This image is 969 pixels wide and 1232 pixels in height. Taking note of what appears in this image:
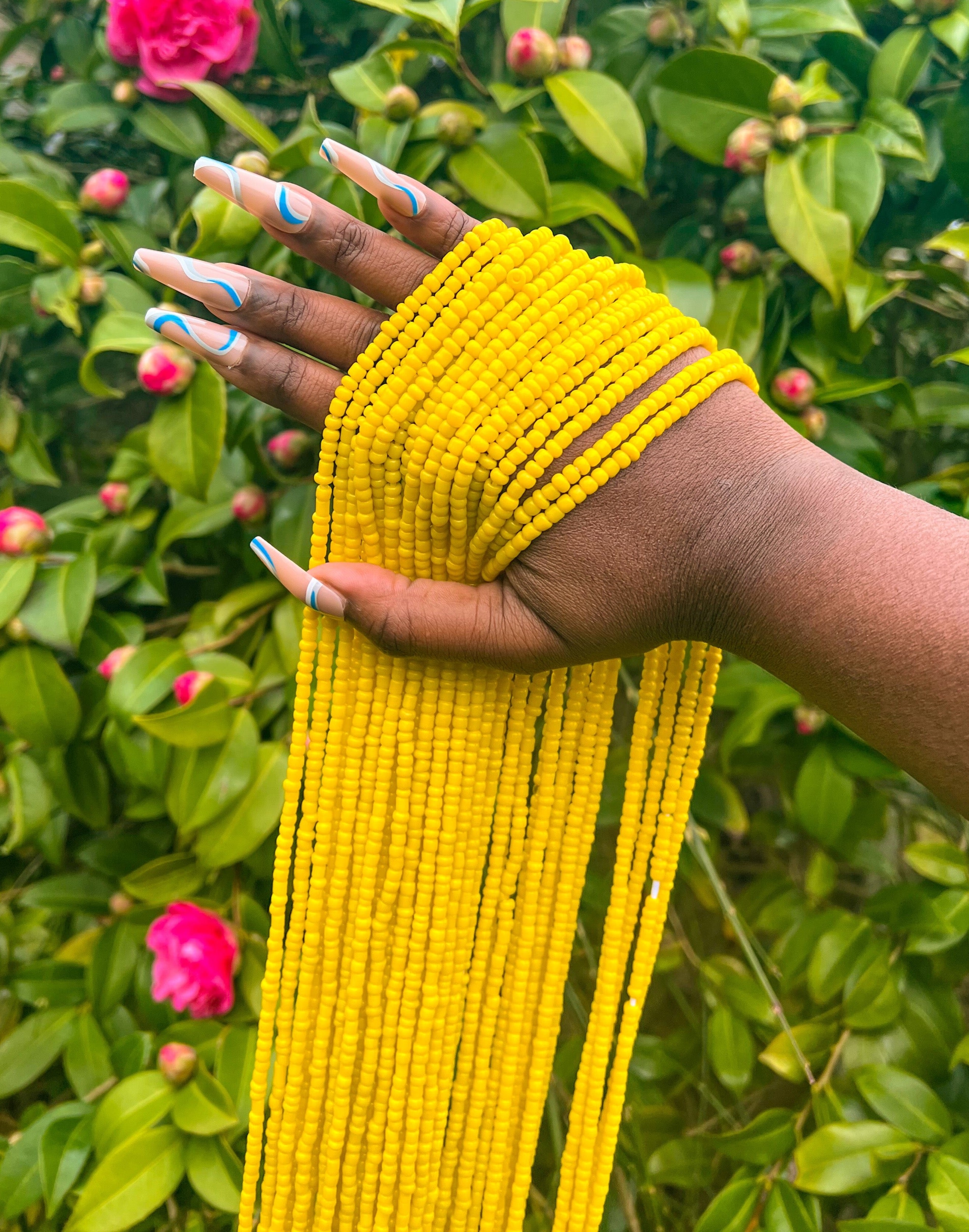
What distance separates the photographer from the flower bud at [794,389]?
816mm

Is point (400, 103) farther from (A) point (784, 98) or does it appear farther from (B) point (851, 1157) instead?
(B) point (851, 1157)

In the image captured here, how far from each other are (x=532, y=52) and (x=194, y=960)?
0.96 meters

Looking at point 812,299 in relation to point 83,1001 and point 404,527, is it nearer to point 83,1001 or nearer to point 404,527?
point 404,527

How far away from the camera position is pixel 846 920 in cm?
90

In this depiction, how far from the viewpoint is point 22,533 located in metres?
0.86

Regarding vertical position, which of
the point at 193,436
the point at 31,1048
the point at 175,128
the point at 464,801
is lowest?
the point at 31,1048

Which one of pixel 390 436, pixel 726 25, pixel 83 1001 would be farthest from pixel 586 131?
pixel 83 1001

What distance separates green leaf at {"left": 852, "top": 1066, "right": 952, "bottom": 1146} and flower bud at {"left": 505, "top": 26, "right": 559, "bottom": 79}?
3.50 ft

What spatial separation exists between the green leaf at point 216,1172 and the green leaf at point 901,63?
124cm

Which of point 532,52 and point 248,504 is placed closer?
point 532,52

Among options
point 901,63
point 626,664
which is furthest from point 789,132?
point 626,664

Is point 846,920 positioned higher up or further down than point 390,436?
further down

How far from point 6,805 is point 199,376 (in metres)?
0.55

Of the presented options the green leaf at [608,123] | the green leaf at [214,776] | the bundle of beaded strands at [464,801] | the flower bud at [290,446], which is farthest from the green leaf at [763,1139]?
the green leaf at [608,123]
